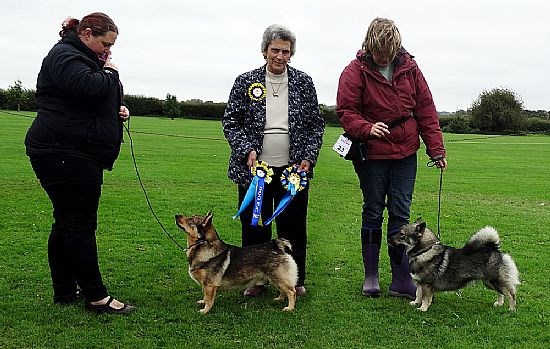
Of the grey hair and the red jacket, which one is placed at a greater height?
the grey hair

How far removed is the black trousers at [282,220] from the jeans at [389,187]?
22.1 inches

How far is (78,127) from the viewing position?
15.5 ft

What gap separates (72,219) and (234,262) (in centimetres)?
140

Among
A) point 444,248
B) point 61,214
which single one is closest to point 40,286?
point 61,214

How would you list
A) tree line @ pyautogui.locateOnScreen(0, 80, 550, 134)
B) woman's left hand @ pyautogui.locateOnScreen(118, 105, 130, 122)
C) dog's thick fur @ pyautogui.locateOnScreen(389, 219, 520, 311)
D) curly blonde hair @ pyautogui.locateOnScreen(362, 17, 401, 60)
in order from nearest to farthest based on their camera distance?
woman's left hand @ pyautogui.locateOnScreen(118, 105, 130, 122) < curly blonde hair @ pyautogui.locateOnScreen(362, 17, 401, 60) < dog's thick fur @ pyautogui.locateOnScreen(389, 219, 520, 311) < tree line @ pyautogui.locateOnScreen(0, 80, 550, 134)

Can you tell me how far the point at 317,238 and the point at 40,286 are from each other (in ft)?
12.6

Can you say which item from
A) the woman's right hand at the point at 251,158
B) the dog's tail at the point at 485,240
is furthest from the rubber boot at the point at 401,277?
the woman's right hand at the point at 251,158

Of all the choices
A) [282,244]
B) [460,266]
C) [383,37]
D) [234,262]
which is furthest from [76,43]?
[460,266]

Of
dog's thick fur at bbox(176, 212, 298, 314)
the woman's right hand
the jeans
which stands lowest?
dog's thick fur at bbox(176, 212, 298, 314)

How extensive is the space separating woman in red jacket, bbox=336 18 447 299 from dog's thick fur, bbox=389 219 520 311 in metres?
0.26

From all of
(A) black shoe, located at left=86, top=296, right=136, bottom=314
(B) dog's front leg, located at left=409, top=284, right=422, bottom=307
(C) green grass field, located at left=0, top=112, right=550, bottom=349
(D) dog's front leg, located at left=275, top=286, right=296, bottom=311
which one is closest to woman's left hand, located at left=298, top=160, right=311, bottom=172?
(D) dog's front leg, located at left=275, top=286, right=296, bottom=311

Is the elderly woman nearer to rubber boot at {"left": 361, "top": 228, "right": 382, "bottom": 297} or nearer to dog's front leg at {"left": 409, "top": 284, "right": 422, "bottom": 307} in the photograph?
rubber boot at {"left": 361, "top": 228, "right": 382, "bottom": 297}

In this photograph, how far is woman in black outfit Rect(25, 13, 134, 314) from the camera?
180 inches

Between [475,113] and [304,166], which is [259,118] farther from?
[475,113]
